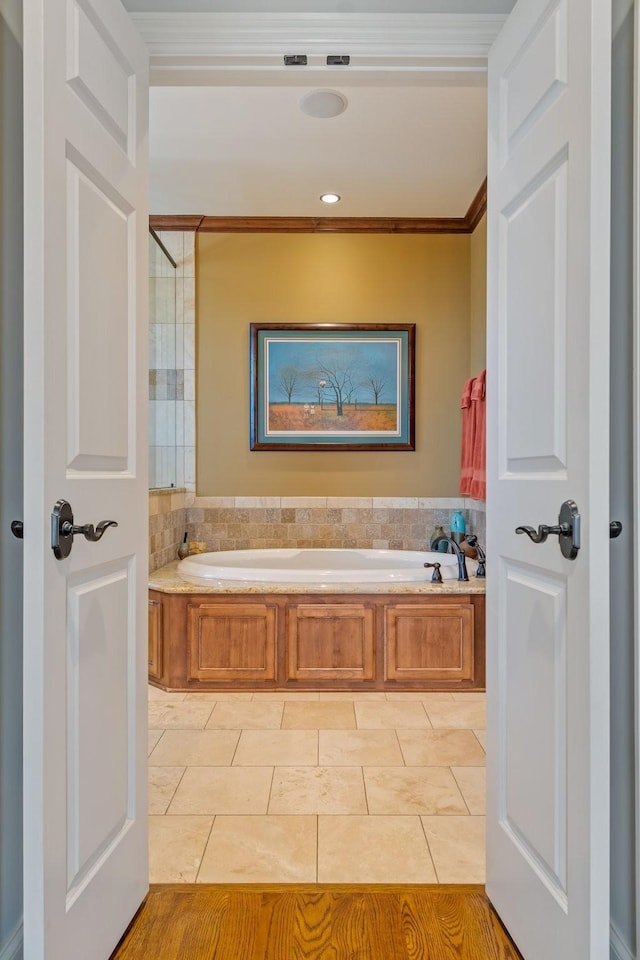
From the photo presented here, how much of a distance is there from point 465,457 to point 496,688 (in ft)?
8.58

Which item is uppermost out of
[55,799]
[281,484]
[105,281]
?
[105,281]

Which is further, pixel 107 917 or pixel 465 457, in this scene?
pixel 465 457

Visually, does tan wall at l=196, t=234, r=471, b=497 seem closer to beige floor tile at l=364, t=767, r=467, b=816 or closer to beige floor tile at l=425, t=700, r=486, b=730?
beige floor tile at l=425, t=700, r=486, b=730

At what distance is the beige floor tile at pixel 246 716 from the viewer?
9.39 ft

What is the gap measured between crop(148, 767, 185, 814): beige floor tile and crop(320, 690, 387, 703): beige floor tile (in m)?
1.00

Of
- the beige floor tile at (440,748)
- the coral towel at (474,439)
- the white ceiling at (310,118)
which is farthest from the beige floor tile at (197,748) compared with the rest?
the white ceiling at (310,118)

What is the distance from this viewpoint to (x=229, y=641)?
3.32m

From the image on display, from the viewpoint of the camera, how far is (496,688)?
5.31 ft

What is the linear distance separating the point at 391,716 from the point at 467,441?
183 cm

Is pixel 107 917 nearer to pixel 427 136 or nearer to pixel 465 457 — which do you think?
pixel 465 457

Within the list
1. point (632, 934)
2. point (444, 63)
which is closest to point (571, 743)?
point (632, 934)

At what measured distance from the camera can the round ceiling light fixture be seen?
113 inches

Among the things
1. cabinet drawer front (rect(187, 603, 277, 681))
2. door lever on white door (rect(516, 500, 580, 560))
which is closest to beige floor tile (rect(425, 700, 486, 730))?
cabinet drawer front (rect(187, 603, 277, 681))
